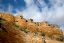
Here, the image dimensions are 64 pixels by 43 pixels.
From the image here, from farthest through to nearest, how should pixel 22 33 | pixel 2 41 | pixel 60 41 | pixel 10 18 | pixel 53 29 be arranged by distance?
pixel 53 29
pixel 60 41
pixel 10 18
pixel 22 33
pixel 2 41

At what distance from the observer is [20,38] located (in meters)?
33.8

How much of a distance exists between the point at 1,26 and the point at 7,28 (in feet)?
3.43

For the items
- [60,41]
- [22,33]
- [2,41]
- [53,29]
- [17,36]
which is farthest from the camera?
[53,29]

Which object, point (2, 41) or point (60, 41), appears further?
point (60, 41)

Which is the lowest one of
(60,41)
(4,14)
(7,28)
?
(60,41)

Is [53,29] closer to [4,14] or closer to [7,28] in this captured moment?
[4,14]

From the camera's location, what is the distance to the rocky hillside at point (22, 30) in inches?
1280

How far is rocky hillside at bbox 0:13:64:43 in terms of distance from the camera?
32.5 meters

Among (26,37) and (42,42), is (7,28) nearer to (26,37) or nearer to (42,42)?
(26,37)

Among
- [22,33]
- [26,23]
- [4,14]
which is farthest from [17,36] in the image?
[26,23]

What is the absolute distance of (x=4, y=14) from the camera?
132ft

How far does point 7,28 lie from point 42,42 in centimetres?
715

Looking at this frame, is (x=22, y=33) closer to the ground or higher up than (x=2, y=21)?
closer to the ground

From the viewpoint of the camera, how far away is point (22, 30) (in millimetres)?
38188
